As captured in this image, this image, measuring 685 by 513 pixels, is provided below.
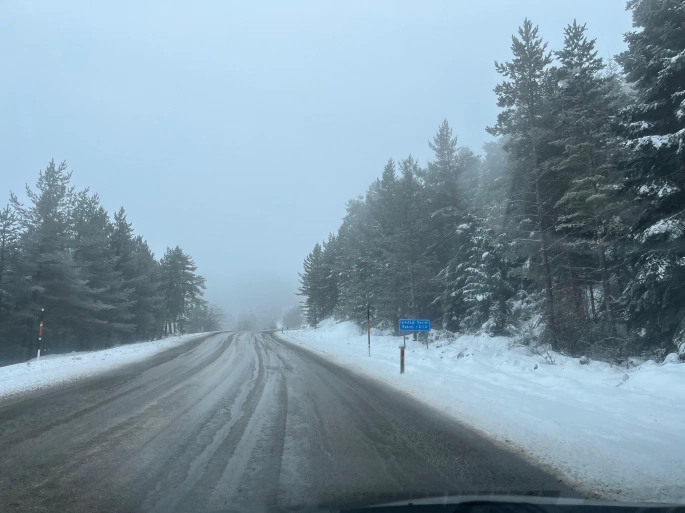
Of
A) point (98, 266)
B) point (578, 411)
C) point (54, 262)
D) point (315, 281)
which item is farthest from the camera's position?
point (315, 281)

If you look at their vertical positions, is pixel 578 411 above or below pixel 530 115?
below

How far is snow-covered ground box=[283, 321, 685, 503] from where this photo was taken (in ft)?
19.3

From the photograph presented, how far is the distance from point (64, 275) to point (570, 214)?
30941mm

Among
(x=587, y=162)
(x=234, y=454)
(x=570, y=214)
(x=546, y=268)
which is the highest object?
(x=587, y=162)

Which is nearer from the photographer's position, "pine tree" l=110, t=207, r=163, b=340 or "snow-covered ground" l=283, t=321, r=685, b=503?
"snow-covered ground" l=283, t=321, r=685, b=503

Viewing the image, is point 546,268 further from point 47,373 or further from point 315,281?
point 315,281

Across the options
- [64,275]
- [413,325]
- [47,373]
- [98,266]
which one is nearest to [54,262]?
[64,275]

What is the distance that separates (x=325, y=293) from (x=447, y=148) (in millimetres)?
31498

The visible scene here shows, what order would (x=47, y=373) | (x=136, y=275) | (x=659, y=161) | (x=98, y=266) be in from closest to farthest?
(x=659, y=161) < (x=47, y=373) < (x=98, y=266) < (x=136, y=275)

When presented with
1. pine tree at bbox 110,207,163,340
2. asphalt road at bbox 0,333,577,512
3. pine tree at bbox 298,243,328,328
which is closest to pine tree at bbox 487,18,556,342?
asphalt road at bbox 0,333,577,512

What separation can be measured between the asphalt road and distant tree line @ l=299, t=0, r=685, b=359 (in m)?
9.77

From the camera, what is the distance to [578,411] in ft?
31.3

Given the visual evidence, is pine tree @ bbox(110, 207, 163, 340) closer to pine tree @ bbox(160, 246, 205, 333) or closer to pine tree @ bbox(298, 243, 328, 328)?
pine tree @ bbox(160, 246, 205, 333)

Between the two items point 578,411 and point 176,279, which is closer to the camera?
point 578,411
